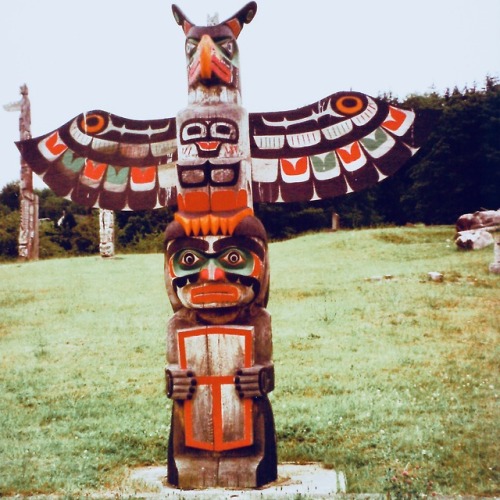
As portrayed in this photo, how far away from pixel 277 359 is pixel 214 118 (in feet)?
18.0

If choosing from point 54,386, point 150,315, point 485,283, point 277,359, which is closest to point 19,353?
point 54,386

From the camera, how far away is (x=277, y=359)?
10.5m

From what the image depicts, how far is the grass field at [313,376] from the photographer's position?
6.38 meters

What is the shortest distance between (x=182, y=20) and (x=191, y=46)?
38 cm

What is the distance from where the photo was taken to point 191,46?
19.7 feet

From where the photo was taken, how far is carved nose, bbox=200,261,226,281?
5.54 meters

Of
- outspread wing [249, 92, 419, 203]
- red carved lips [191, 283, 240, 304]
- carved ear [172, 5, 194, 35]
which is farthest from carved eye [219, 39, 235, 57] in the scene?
red carved lips [191, 283, 240, 304]

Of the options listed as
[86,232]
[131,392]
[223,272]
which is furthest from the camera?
[86,232]

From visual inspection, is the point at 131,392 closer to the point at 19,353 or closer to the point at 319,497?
the point at 19,353

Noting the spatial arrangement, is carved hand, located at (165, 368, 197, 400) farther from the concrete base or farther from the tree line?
the tree line

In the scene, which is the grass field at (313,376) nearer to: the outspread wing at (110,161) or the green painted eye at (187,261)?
the green painted eye at (187,261)

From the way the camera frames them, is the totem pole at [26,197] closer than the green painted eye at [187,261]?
No

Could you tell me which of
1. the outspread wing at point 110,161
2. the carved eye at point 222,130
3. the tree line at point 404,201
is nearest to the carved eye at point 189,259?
the outspread wing at point 110,161

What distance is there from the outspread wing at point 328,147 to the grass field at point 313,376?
2457 mm
